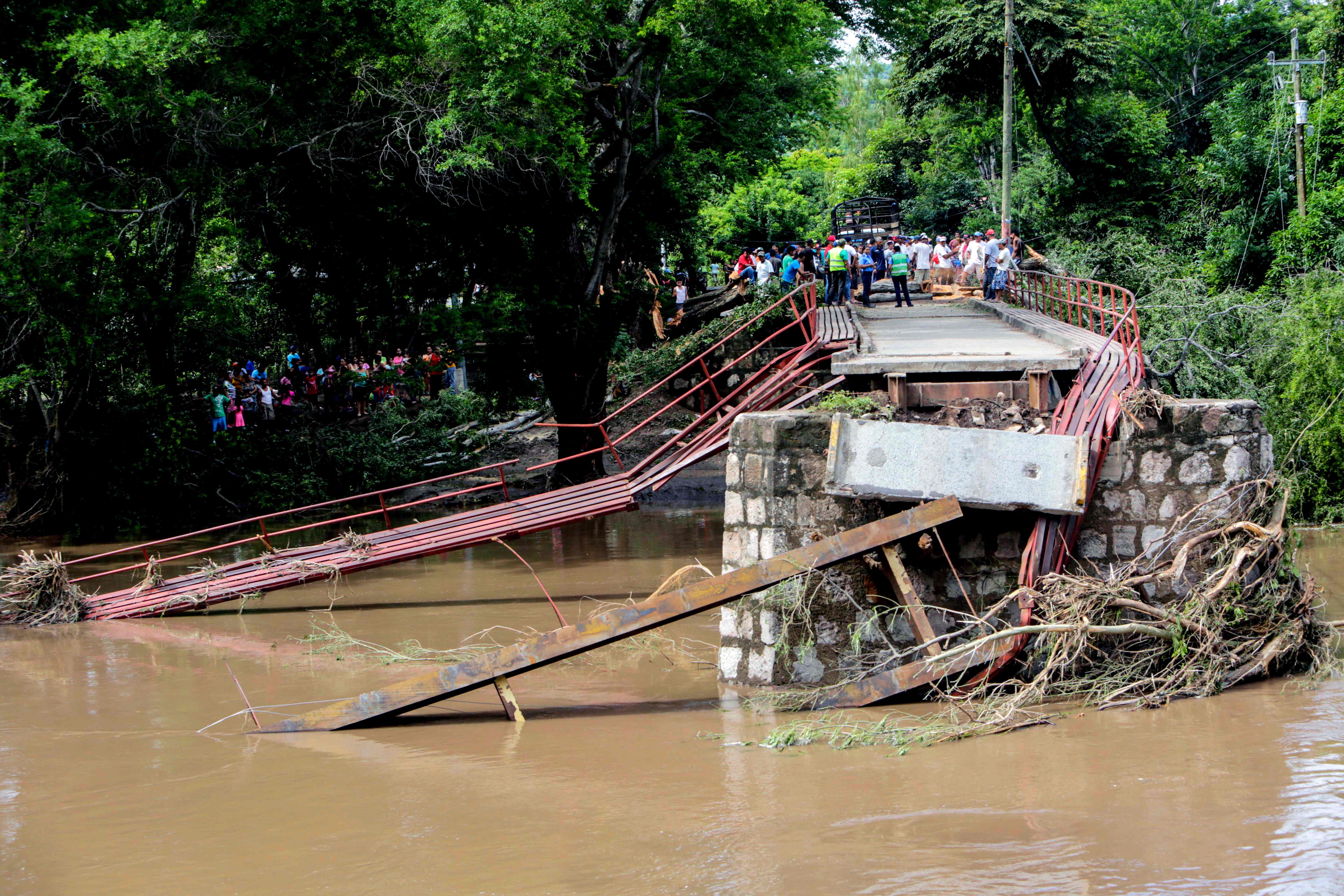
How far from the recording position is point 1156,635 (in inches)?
344

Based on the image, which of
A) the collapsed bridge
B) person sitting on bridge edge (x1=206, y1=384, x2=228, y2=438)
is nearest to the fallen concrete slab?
the collapsed bridge

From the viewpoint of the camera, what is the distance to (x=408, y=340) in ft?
71.8

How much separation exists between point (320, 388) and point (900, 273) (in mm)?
14278

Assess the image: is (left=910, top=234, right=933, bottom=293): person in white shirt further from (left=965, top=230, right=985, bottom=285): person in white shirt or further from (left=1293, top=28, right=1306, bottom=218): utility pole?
(left=1293, top=28, right=1306, bottom=218): utility pole

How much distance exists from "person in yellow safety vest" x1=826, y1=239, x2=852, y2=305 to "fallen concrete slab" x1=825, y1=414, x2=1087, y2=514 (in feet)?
39.3

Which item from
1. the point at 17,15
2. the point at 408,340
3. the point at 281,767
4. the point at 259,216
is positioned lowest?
the point at 281,767

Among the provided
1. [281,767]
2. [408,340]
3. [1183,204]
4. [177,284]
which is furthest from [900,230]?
[281,767]

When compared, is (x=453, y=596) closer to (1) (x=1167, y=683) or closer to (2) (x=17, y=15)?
(1) (x=1167, y=683)

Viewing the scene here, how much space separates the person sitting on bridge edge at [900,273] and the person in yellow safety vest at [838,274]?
2.87 ft

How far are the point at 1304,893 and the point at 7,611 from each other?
46.2 feet

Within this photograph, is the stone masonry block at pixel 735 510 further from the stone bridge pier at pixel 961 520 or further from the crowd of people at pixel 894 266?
the crowd of people at pixel 894 266

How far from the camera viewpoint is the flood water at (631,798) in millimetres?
6137

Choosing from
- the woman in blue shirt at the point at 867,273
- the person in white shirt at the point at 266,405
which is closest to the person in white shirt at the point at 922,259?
the woman in blue shirt at the point at 867,273

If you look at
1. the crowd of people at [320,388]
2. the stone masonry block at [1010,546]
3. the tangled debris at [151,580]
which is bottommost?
the tangled debris at [151,580]
